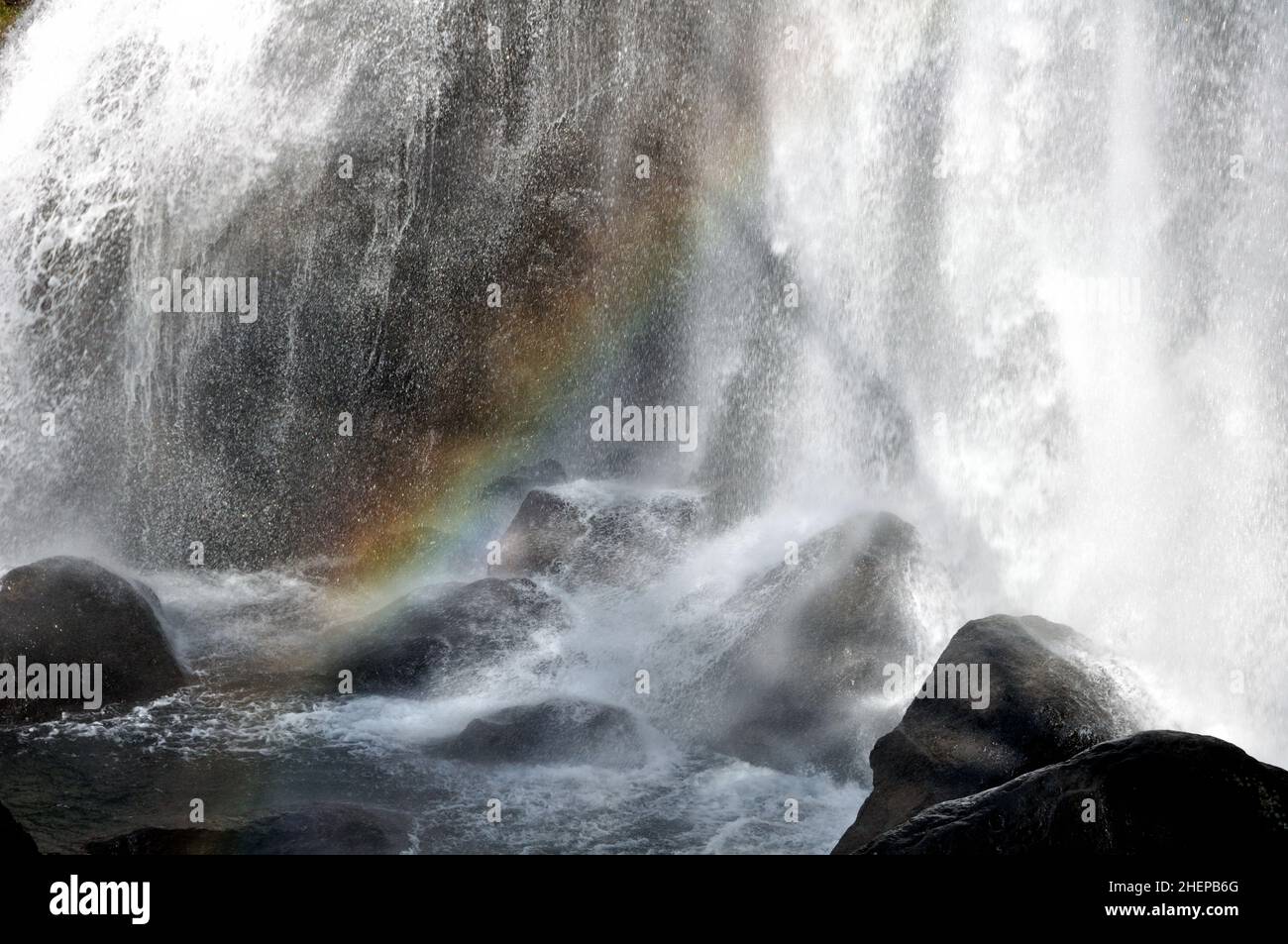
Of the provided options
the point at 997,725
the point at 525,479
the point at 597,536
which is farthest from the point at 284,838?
the point at 525,479

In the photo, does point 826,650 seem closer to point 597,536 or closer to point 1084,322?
point 597,536

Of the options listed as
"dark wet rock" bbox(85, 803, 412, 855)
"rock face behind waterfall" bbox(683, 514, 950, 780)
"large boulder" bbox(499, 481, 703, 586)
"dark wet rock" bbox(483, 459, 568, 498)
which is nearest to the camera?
"dark wet rock" bbox(85, 803, 412, 855)

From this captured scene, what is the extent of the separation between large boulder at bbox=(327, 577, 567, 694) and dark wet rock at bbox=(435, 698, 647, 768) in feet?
5.03

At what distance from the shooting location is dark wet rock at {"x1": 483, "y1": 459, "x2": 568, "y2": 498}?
18828mm

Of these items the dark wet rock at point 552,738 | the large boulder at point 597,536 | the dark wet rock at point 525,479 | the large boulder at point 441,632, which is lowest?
the dark wet rock at point 552,738

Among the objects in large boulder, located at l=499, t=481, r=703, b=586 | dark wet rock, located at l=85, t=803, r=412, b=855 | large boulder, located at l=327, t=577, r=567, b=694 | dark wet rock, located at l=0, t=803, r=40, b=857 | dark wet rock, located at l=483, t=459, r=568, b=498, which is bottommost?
dark wet rock, located at l=85, t=803, r=412, b=855

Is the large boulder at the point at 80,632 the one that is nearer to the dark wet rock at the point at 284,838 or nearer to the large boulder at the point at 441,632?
the large boulder at the point at 441,632

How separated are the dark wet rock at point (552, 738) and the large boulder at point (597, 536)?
131 inches

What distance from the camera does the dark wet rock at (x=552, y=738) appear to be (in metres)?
11.4

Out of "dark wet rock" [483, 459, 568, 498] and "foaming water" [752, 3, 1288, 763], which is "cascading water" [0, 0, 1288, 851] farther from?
"dark wet rock" [483, 459, 568, 498]

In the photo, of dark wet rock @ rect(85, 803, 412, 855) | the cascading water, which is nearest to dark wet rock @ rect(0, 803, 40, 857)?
dark wet rock @ rect(85, 803, 412, 855)

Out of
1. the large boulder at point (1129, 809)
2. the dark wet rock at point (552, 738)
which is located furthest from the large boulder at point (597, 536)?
the large boulder at point (1129, 809)

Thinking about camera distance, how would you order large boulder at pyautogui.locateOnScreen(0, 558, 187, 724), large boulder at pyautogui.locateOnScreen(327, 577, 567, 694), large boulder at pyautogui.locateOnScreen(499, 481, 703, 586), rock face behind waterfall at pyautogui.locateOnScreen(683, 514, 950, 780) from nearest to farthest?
rock face behind waterfall at pyautogui.locateOnScreen(683, 514, 950, 780) → large boulder at pyautogui.locateOnScreen(0, 558, 187, 724) → large boulder at pyautogui.locateOnScreen(327, 577, 567, 694) → large boulder at pyautogui.locateOnScreen(499, 481, 703, 586)
